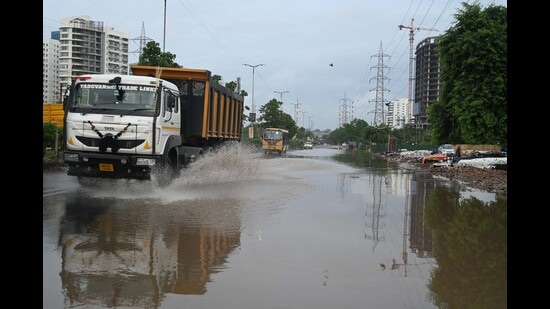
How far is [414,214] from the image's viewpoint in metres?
10.1

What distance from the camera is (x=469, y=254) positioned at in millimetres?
6609

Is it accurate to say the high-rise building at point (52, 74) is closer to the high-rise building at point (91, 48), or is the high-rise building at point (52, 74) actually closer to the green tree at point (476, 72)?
the high-rise building at point (91, 48)

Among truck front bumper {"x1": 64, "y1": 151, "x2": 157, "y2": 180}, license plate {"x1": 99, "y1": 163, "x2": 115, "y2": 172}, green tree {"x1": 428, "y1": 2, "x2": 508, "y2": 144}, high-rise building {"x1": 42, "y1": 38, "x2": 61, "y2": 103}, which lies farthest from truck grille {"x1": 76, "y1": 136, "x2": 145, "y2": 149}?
high-rise building {"x1": 42, "y1": 38, "x2": 61, "y2": 103}

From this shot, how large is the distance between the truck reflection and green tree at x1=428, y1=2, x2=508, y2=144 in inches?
921

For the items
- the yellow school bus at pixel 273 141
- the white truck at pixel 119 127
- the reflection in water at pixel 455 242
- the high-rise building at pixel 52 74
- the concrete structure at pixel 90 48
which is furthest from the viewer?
the concrete structure at pixel 90 48

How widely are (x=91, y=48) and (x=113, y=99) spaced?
45.4 m

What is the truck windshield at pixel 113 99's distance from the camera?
1065cm

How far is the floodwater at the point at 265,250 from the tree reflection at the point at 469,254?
2 centimetres

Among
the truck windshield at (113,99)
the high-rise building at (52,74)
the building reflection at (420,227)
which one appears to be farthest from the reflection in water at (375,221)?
the high-rise building at (52,74)

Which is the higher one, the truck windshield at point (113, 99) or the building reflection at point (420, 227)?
the truck windshield at point (113, 99)

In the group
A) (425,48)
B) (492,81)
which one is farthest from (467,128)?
(425,48)

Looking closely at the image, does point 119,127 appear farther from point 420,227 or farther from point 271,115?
point 271,115
